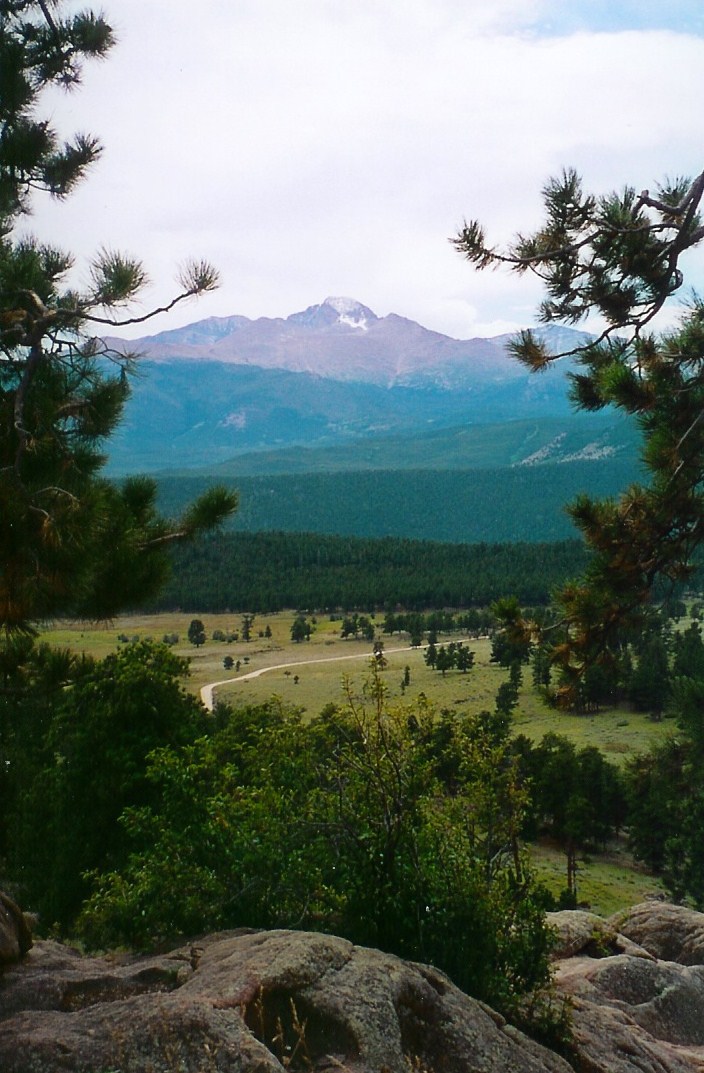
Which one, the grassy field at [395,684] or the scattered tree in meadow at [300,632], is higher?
the scattered tree in meadow at [300,632]

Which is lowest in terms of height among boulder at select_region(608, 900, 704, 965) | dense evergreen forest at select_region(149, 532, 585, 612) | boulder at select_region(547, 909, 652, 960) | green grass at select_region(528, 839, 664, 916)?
green grass at select_region(528, 839, 664, 916)

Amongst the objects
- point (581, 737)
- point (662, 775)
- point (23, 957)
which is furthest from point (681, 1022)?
point (581, 737)

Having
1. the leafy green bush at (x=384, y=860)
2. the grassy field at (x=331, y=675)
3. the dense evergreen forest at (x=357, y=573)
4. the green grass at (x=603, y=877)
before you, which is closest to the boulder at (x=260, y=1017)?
the leafy green bush at (x=384, y=860)

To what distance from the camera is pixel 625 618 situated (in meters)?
10.0

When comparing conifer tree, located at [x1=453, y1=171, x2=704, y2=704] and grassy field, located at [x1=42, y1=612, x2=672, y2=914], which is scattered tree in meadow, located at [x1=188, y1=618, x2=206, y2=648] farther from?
conifer tree, located at [x1=453, y1=171, x2=704, y2=704]

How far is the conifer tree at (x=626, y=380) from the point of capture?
863 centimetres

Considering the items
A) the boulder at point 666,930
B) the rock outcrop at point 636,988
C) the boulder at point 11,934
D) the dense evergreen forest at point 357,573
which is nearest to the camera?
the boulder at point 11,934

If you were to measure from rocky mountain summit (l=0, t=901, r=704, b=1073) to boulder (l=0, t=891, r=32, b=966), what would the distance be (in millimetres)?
37

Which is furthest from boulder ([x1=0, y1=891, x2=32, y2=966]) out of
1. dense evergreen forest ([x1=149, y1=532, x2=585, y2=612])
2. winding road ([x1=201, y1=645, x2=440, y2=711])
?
dense evergreen forest ([x1=149, y1=532, x2=585, y2=612])

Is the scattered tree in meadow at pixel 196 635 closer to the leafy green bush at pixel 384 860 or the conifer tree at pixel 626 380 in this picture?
the leafy green bush at pixel 384 860

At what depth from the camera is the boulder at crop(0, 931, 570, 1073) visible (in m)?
5.39

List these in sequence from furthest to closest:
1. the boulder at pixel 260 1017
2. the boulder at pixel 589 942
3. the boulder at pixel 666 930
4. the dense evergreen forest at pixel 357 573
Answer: the dense evergreen forest at pixel 357 573
the boulder at pixel 666 930
the boulder at pixel 589 942
the boulder at pixel 260 1017

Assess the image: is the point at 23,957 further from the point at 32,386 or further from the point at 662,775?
the point at 662,775

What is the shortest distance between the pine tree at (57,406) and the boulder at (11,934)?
2798 mm
